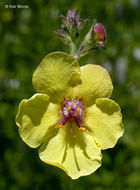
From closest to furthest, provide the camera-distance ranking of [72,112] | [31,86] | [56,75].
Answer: [56,75], [72,112], [31,86]

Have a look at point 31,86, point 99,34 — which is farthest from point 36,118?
point 31,86

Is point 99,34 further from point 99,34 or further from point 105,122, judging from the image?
point 105,122

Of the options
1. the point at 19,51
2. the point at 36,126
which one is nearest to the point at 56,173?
the point at 36,126

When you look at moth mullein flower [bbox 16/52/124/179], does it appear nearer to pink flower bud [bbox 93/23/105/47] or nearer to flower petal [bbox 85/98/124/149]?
flower petal [bbox 85/98/124/149]

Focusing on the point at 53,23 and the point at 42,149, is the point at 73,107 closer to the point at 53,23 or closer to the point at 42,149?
the point at 42,149

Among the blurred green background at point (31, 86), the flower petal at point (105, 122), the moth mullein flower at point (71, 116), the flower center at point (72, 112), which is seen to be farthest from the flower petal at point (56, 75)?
the blurred green background at point (31, 86)

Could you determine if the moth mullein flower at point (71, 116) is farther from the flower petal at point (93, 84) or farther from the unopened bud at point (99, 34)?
the unopened bud at point (99, 34)
